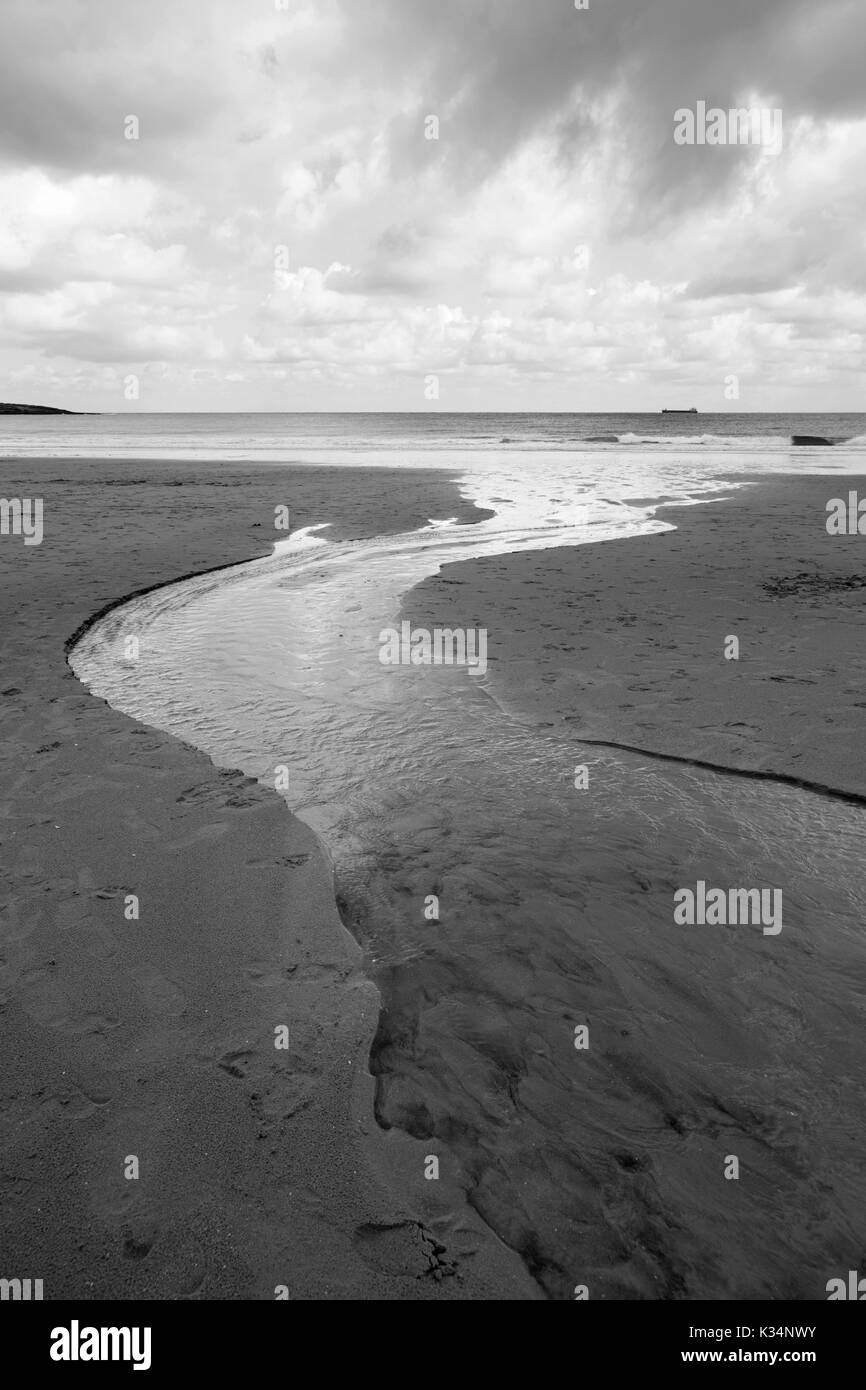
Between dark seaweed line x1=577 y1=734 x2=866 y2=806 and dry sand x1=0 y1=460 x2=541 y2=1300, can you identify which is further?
dark seaweed line x1=577 y1=734 x2=866 y2=806

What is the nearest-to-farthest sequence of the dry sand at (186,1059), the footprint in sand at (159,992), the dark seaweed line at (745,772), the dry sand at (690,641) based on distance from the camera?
the dry sand at (186,1059) < the footprint in sand at (159,992) < the dark seaweed line at (745,772) < the dry sand at (690,641)

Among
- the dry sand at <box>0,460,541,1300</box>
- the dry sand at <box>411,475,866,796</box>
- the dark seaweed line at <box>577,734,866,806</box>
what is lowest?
the dry sand at <box>0,460,541,1300</box>

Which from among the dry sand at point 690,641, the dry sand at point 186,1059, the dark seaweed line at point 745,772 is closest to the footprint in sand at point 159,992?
the dry sand at point 186,1059

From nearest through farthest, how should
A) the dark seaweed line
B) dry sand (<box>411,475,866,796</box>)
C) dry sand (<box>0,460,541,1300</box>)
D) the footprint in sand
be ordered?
dry sand (<box>0,460,541,1300</box>), the footprint in sand, the dark seaweed line, dry sand (<box>411,475,866,796</box>)

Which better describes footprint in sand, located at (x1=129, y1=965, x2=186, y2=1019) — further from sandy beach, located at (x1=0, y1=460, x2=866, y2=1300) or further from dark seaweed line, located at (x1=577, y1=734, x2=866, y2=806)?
dark seaweed line, located at (x1=577, y1=734, x2=866, y2=806)

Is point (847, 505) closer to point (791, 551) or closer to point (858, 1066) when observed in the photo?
point (791, 551)

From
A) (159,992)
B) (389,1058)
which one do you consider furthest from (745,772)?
(159,992)

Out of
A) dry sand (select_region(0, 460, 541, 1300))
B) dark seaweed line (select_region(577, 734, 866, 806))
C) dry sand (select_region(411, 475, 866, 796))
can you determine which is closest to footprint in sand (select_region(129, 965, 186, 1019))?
dry sand (select_region(0, 460, 541, 1300))

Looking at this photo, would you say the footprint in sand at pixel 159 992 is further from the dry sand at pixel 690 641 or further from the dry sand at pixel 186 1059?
the dry sand at pixel 690 641
